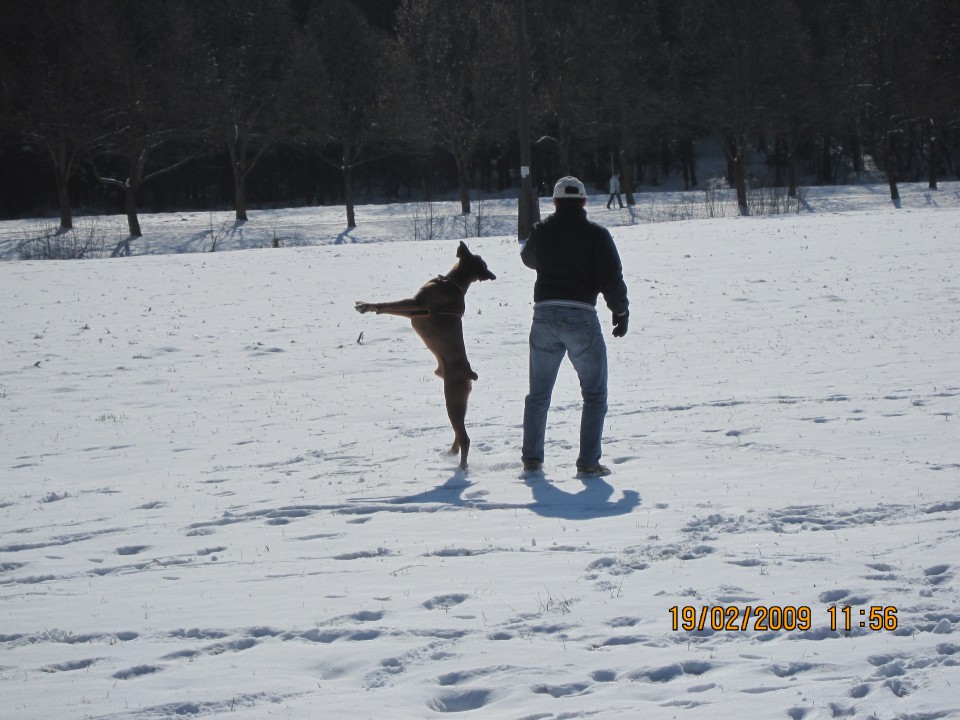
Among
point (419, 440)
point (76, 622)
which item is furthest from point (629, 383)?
point (76, 622)

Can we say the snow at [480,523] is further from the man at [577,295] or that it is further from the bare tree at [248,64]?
the bare tree at [248,64]

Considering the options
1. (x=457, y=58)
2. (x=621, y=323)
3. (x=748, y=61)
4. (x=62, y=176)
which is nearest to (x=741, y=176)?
(x=748, y=61)

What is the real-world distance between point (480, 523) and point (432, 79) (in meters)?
39.3

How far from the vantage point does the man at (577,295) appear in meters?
7.23

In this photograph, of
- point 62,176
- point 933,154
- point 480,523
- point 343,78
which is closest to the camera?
point 480,523

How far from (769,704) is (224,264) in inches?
772

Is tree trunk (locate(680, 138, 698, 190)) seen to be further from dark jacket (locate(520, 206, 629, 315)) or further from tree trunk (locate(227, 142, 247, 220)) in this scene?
dark jacket (locate(520, 206, 629, 315))

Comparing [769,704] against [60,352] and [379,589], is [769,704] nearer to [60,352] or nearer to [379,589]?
[379,589]

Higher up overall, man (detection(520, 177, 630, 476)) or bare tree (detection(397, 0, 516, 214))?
bare tree (detection(397, 0, 516, 214))

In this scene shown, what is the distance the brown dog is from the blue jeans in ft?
1.99

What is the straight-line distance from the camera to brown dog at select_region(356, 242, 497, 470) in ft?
25.8

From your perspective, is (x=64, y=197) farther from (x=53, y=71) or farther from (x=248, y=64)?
(x=248, y=64)

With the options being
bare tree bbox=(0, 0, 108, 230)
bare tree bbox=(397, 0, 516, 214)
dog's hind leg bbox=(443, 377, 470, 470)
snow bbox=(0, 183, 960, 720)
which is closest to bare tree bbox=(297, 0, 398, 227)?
bare tree bbox=(397, 0, 516, 214)

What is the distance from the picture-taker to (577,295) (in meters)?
7.25
